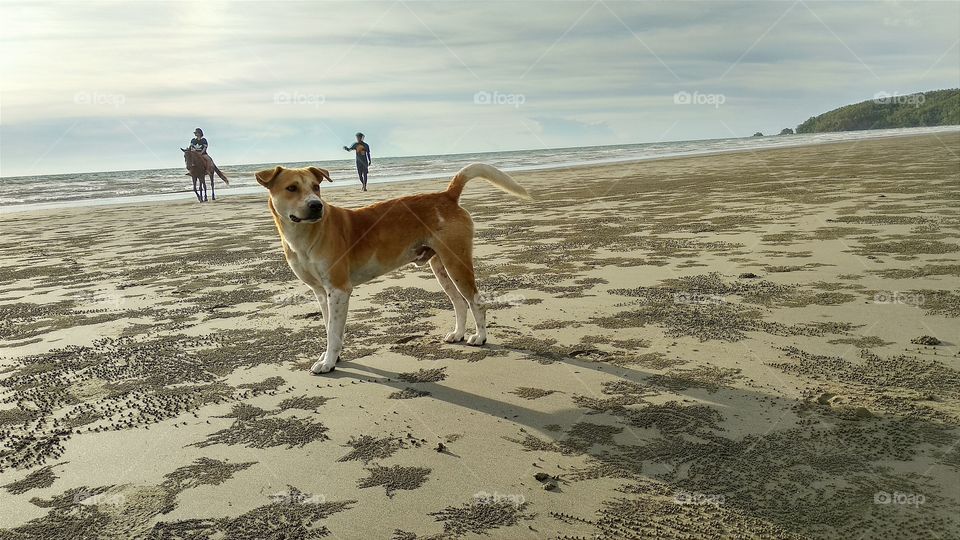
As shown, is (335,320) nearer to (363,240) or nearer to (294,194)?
(363,240)

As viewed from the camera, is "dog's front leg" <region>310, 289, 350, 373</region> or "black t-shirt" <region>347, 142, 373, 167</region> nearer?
"dog's front leg" <region>310, 289, 350, 373</region>

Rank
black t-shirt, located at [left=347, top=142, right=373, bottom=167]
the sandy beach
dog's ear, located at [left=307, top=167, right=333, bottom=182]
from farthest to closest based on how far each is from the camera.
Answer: black t-shirt, located at [left=347, top=142, right=373, bottom=167], dog's ear, located at [left=307, top=167, right=333, bottom=182], the sandy beach

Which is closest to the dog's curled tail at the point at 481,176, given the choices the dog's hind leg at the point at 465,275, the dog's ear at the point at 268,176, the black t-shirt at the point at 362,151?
the dog's hind leg at the point at 465,275

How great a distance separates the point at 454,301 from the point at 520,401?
5.85 ft

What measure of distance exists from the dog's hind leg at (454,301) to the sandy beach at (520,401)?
295 mm

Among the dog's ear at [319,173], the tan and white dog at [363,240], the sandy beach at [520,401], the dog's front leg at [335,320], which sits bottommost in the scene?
the sandy beach at [520,401]

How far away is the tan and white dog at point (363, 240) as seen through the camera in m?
5.05

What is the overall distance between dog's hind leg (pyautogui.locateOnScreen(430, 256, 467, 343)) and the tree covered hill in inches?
5145

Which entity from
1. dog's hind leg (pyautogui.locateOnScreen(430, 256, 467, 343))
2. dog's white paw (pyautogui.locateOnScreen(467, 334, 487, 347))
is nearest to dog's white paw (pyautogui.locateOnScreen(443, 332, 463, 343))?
dog's hind leg (pyautogui.locateOnScreen(430, 256, 467, 343))

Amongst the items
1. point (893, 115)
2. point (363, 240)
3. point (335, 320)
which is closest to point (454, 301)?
point (363, 240)

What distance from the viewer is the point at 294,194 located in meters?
4.98

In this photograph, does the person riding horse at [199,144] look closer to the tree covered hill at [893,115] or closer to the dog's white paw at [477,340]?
the dog's white paw at [477,340]

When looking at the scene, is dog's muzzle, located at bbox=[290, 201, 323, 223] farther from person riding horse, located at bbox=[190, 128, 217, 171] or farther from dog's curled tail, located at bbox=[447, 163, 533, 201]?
person riding horse, located at bbox=[190, 128, 217, 171]

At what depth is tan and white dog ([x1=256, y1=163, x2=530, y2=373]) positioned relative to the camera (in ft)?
16.6
